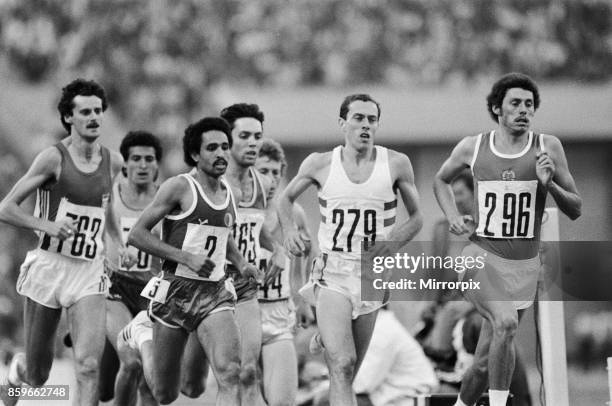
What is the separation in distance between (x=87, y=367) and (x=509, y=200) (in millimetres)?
3202

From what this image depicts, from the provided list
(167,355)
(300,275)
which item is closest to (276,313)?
(300,275)

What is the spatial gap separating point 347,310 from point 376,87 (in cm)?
1060

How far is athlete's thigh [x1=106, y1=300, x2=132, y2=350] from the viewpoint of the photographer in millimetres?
8977

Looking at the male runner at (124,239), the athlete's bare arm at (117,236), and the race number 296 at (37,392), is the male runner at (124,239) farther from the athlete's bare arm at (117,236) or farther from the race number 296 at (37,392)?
the race number 296 at (37,392)

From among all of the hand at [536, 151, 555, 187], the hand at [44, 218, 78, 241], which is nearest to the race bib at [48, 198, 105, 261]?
the hand at [44, 218, 78, 241]

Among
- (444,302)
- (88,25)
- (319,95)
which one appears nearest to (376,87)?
(319,95)

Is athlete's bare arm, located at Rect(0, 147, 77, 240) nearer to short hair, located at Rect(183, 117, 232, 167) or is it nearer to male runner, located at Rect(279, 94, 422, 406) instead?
short hair, located at Rect(183, 117, 232, 167)

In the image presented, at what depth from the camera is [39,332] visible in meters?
8.15

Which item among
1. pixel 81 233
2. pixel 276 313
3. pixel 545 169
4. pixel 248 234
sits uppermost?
pixel 545 169

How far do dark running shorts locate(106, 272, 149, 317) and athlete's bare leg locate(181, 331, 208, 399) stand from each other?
1.16 metres

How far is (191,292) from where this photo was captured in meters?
7.39

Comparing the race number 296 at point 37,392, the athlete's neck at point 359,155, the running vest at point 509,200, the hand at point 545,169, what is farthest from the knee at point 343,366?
the race number 296 at point 37,392

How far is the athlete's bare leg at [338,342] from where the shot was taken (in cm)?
762

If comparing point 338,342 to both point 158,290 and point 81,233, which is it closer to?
point 158,290
